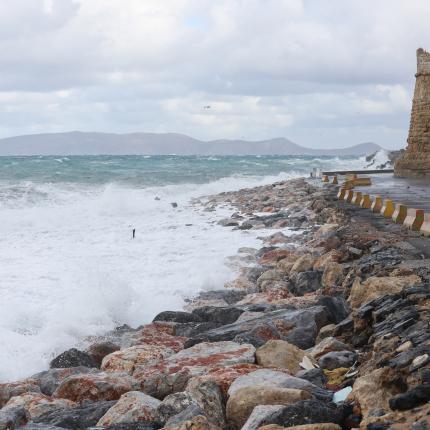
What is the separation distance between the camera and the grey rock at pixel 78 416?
5.10 metres

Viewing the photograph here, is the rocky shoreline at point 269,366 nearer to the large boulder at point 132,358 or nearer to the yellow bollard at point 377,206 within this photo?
the large boulder at point 132,358

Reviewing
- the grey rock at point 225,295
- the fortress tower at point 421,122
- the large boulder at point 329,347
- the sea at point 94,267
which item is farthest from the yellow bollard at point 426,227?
the fortress tower at point 421,122

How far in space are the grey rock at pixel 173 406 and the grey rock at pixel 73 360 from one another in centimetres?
258

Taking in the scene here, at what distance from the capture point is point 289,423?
13.3ft

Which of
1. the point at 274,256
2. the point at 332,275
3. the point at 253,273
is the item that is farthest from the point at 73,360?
the point at 274,256

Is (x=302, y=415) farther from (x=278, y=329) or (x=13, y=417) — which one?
(x=278, y=329)

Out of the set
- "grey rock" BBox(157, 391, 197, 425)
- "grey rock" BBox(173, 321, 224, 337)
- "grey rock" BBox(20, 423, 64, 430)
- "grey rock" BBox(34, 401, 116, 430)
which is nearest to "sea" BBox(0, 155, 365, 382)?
"grey rock" BBox(173, 321, 224, 337)

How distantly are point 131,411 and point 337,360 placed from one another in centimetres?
184

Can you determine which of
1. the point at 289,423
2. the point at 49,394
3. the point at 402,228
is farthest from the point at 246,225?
the point at 289,423

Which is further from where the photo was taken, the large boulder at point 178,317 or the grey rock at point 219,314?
the large boulder at point 178,317

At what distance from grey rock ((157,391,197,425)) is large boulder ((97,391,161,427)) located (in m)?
0.06

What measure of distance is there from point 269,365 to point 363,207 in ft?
42.2

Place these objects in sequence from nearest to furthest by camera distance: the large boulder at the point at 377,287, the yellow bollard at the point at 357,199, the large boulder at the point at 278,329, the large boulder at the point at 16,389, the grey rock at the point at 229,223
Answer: the large boulder at the point at 16,389, the large boulder at the point at 278,329, the large boulder at the point at 377,287, the yellow bollard at the point at 357,199, the grey rock at the point at 229,223

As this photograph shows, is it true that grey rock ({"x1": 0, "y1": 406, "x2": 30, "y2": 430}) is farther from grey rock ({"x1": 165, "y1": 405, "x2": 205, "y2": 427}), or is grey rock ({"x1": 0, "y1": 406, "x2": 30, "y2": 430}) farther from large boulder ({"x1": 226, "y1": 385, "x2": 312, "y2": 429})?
large boulder ({"x1": 226, "y1": 385, "x2": 312, "y2": 429})
